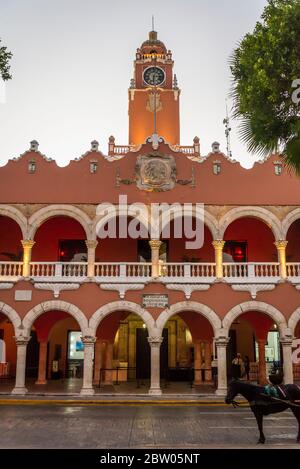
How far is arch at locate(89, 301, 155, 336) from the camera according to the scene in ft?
63.2

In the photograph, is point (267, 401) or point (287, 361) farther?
point (287, 361)

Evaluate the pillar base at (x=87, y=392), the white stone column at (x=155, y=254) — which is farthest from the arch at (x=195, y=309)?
the pillar base at (x=87, y=392)

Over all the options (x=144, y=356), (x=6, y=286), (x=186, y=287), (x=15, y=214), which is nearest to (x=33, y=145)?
(x=15, y=214)

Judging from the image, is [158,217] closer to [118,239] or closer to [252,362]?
[118,239]

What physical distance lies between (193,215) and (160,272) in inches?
107

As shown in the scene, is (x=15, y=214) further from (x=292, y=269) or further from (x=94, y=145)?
(x=292, y=269)

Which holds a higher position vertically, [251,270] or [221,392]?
[251,270]

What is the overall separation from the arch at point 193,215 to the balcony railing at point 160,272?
1.43 meters

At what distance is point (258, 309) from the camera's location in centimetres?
1956

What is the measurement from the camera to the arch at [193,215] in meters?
20.1

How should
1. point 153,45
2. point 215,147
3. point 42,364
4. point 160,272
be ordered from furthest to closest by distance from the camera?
1. point 153,45
2. point 42,364
3. point 215,147
4. point 160,272

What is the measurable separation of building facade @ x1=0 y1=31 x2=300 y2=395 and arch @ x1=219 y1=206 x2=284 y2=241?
1.6 inches

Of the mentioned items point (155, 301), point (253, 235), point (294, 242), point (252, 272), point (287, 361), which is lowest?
point (287, 361)
